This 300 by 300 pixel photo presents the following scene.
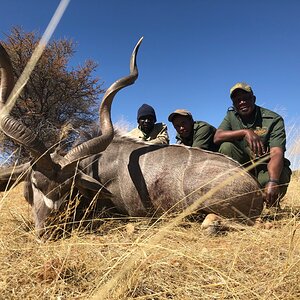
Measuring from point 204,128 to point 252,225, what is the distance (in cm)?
146

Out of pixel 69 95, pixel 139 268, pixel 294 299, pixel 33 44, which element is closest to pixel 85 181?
pixel 139 268

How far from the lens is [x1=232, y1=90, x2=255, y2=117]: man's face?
3.82m

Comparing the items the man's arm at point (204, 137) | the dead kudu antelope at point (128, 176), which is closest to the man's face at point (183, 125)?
the man's arm at point (204, 137)

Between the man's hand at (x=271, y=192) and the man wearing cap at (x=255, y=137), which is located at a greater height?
the man wearing cap at (x=255, y=137)

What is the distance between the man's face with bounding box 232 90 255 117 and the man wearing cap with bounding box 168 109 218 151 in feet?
1.47

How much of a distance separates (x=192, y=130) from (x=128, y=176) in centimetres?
118

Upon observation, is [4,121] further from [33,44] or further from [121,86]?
[33,44]

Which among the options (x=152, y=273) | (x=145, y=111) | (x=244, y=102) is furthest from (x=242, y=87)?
(x=152, y=273)

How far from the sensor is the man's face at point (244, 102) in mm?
3816

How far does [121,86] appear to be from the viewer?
381cm

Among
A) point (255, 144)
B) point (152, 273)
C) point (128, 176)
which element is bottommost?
point (152, 273)

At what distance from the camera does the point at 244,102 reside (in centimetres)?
382

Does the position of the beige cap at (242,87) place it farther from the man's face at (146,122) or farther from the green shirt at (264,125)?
the man's face at (146,122)

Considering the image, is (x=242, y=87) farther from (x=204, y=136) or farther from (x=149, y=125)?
(x=149, y=125)
